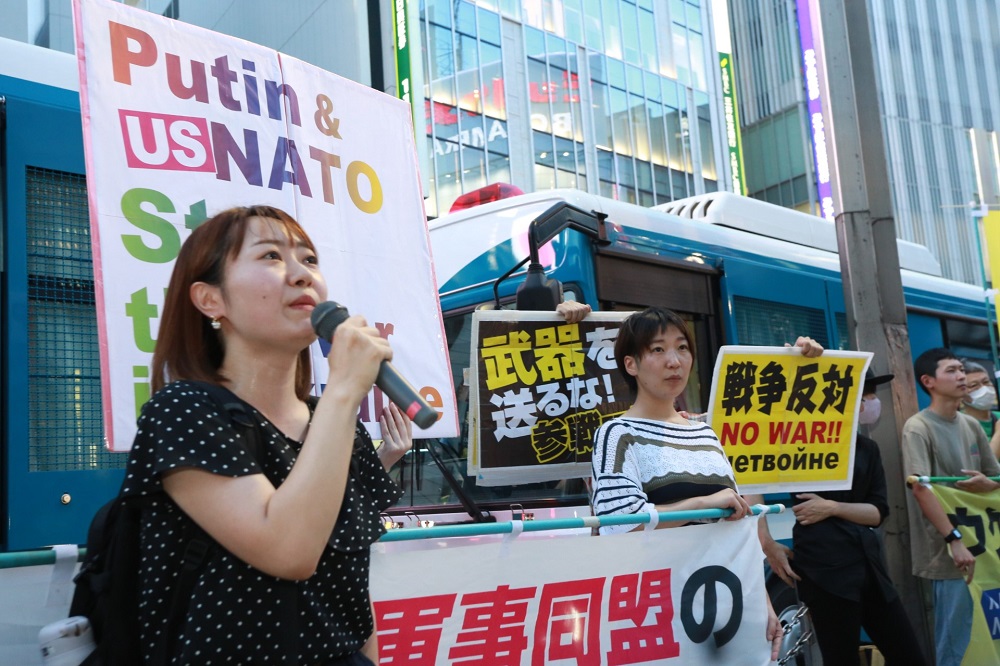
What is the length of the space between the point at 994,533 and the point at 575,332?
285 centimetres

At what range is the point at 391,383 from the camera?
75.3 inches

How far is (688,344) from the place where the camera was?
164 inches

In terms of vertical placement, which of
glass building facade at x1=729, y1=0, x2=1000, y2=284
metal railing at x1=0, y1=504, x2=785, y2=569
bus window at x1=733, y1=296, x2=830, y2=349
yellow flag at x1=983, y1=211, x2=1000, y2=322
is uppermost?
glass building facade at x1=729, y1=0, x2=1000, y2=284

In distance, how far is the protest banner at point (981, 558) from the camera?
5721 millimetres

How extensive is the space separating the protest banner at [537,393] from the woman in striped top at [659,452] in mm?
1009

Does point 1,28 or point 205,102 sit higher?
point 1,28

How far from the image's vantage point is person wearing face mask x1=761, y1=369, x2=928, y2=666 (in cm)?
488

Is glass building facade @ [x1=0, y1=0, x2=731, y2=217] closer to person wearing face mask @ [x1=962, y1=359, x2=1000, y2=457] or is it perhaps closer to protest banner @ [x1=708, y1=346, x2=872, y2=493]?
person wearing face mask @ [x1=962, y1=359, x2=1000, y2=457]

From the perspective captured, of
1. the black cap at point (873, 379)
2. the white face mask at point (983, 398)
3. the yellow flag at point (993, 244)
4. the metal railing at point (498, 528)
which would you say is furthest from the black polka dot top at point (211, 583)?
the white face mask at point (983, 398)

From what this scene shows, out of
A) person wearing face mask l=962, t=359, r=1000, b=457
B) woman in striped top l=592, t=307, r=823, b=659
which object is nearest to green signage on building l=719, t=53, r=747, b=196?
person wearing face mask l=962, t=359, r=1000, b=457

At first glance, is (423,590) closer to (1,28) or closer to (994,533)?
(994,533)

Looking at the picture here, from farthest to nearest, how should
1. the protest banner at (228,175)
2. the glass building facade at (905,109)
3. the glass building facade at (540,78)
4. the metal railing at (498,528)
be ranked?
the glass building facade at (905,109), the glass building facade at (540,78), the protest banner at (228,175), the metal railing at (498,528)

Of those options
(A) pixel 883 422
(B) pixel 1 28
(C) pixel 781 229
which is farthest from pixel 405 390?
(B) pixel 1 28

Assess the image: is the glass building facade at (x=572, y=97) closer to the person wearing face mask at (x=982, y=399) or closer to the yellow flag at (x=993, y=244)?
the person wearing face mask at (x=982, y=399)
